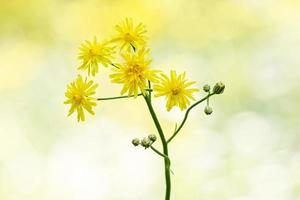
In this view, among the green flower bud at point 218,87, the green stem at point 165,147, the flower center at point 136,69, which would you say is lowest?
the green stem at point 165,147

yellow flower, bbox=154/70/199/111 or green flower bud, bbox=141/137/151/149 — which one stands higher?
yellow flower, bbox=154/70/199/111

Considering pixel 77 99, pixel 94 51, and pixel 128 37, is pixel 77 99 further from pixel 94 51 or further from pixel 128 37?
pixel 128 37

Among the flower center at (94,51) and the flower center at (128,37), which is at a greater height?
the flower center at (128,37)

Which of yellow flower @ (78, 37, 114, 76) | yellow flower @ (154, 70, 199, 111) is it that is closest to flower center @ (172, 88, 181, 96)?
yellow flower @ (154, 70, 199, 111)

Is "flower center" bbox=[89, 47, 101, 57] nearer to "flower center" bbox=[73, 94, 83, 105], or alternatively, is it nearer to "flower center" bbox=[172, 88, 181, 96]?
"flower center" bbox=[73, 94, 83, 105]

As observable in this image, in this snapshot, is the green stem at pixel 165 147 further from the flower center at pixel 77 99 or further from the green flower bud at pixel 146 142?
the flower center at pixel 77 99

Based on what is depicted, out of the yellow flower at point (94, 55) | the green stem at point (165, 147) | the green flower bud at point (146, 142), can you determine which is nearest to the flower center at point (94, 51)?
the yellow flower at point (94, 55)

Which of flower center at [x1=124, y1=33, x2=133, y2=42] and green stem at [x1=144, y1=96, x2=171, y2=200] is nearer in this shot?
green stem at [x1=144, y1=96, x2=171, y2=200]
